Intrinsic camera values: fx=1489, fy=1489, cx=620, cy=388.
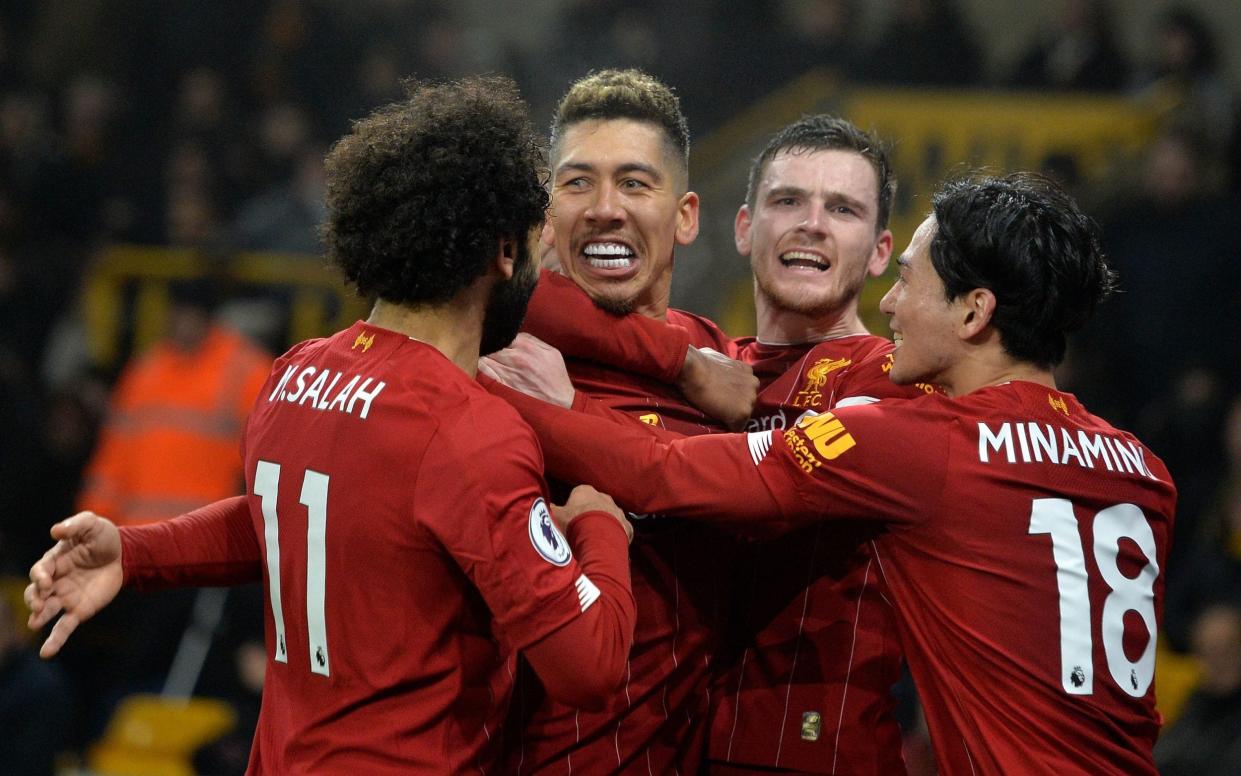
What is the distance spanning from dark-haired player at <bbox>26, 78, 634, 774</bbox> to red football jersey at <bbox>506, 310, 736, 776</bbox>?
11.8 inches

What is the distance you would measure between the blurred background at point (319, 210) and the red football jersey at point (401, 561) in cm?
373

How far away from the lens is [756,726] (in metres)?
3.35

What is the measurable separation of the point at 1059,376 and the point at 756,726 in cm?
503

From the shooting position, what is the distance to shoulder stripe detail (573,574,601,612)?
2600 mm

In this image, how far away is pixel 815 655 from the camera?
3.35 m

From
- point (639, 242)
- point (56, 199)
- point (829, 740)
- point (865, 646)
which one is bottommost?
point (829, 740)

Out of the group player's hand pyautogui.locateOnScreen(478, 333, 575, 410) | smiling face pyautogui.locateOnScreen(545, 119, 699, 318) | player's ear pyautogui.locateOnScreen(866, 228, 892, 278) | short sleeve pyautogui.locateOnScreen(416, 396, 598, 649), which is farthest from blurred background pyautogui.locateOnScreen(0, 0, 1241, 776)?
short sleeve pyautogui.locateOnScreen(416, 396, 598, 649)

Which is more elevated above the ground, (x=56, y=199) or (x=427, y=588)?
(x=56, y=199)

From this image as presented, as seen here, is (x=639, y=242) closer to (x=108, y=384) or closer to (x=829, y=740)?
(x=829, y=740)

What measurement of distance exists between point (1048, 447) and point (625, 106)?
133 cm

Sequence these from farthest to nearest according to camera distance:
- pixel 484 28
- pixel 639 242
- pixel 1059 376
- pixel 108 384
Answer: pixel 484 28, pixel 108 384, pixel 1059 376, pixel 639 242

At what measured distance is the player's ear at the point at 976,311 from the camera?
10.0 ft

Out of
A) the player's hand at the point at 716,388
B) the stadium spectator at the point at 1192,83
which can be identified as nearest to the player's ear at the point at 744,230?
the player's hand at the point at 716,388

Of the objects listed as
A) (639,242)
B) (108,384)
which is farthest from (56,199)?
(639,242)
